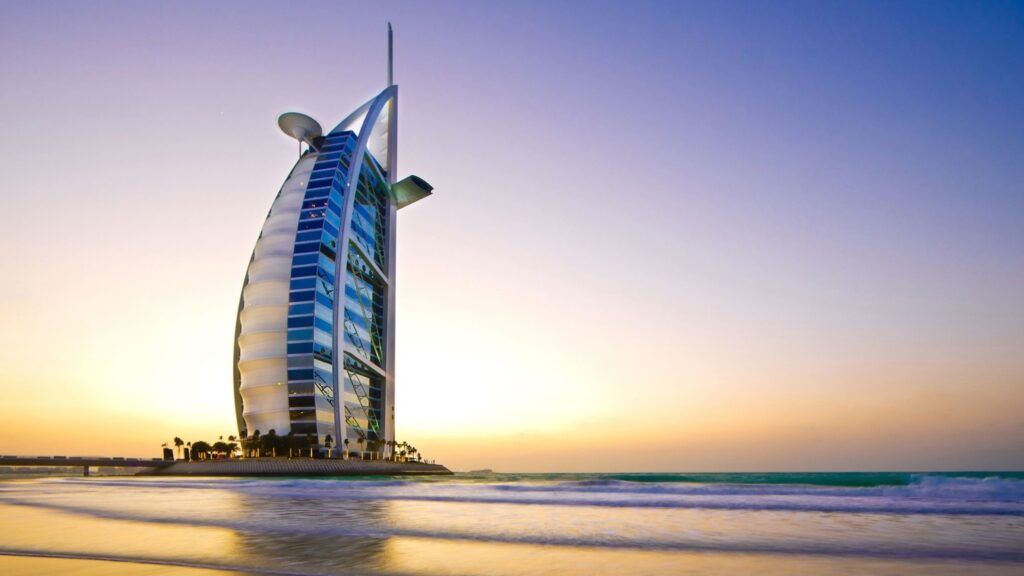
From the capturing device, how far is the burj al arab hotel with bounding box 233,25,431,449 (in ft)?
298

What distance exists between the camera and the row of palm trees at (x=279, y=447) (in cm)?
8794

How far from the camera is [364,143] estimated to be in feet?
356

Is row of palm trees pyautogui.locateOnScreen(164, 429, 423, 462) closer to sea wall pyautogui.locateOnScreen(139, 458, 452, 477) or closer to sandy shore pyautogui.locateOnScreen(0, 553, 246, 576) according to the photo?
sea wall pyautogui.locateOnScreen(139, 458, 452, 477)

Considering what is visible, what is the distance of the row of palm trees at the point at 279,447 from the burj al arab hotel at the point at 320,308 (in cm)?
119

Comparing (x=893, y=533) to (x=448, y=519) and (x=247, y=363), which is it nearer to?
(x=448, y=519)

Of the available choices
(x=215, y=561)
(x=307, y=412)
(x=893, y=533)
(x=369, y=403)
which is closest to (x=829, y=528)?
(x=893, y=533)

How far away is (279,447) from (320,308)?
1989 centimetres

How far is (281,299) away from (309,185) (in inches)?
801

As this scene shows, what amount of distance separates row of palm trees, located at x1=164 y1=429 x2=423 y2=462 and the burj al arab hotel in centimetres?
119

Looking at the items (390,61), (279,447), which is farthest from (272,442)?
(390,61)

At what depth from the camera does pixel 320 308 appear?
92125 millimetres

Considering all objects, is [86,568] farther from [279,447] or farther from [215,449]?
[215,449]

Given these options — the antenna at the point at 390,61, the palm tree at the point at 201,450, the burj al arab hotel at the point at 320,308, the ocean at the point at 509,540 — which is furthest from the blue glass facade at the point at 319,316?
the ocean at the point at 509,540

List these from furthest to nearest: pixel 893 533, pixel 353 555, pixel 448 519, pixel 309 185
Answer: pixel 309 185 → pixel 448 519 → pixel 893 533 → pixel 353 555
